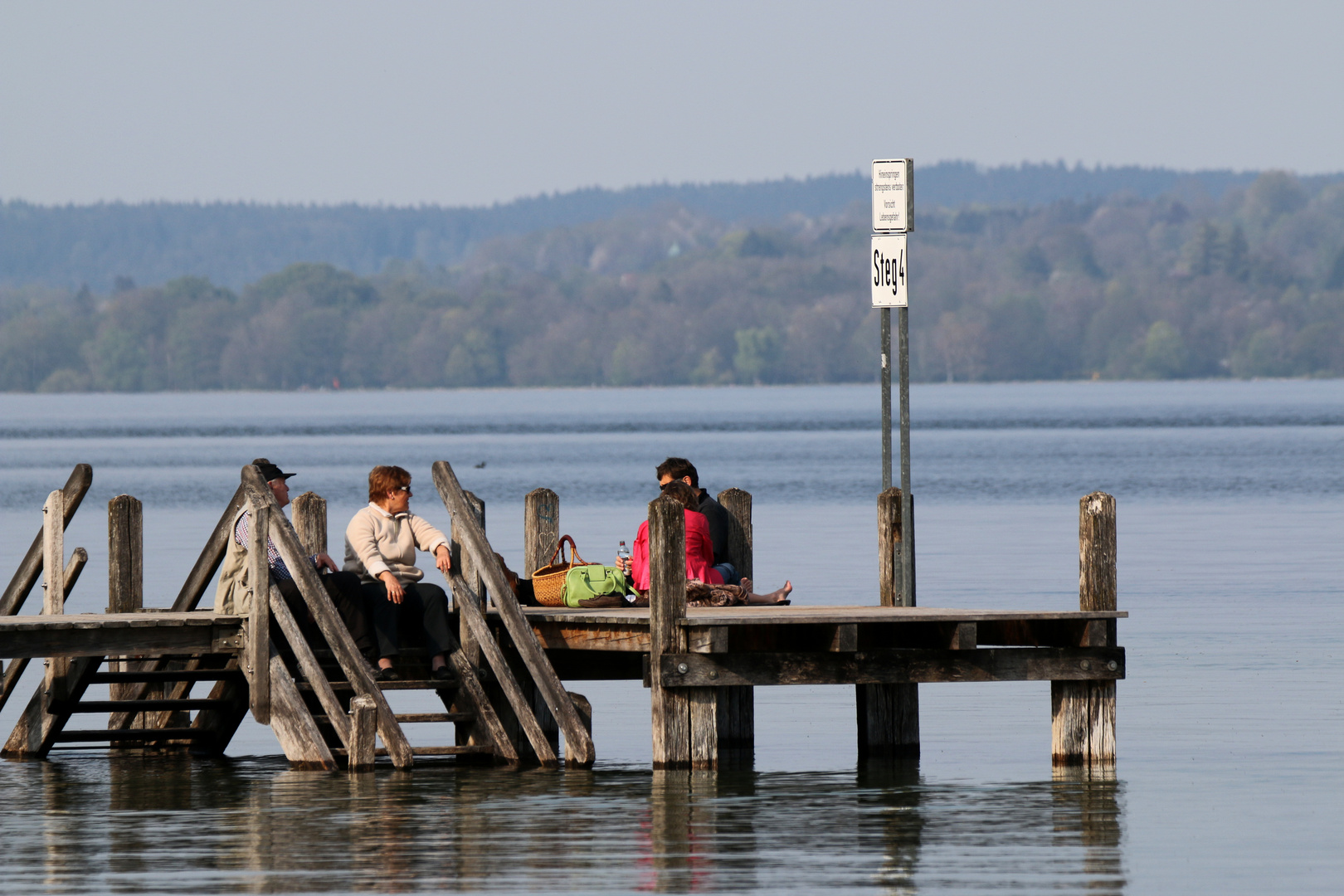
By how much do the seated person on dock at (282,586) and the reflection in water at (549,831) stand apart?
907mm

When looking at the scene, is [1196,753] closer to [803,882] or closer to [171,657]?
[803,882]

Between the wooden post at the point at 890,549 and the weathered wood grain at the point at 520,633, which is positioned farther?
the wooden post at the point at 890,549

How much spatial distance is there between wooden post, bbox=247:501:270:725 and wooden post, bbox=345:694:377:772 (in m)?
0.56

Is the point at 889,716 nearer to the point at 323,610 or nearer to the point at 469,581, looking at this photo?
the point at 469,581

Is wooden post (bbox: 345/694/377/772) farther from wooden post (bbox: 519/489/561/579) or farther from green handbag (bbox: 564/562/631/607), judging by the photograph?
wooden post (bbox: 519/489/561/579)

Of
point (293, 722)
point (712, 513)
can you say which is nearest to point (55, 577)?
point (293, 722)

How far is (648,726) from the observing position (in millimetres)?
16984

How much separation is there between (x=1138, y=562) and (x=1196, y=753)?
62.4 feet

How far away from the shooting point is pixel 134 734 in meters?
15.4

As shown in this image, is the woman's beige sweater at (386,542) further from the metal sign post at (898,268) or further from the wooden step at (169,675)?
the metal sign post at (898,268)

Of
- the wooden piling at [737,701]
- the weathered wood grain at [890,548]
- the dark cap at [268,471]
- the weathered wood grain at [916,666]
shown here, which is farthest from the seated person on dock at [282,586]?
the weathered wood grain at [890,548]

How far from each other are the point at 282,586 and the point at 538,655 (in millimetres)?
1585

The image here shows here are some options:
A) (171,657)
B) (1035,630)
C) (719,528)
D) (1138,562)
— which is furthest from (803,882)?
(1138,562)

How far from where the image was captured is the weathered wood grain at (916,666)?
13.2 metres
